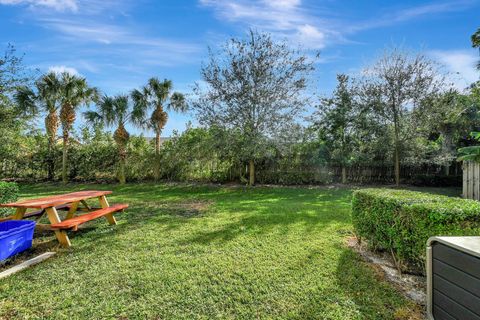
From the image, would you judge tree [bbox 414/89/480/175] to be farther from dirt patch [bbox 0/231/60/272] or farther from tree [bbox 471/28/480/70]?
dirt patch [bbox 0/231/60/272]

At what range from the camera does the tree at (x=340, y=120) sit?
37.3 ft

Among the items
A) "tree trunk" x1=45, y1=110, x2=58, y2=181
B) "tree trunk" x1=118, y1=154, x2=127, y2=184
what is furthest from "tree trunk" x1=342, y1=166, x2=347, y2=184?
"tree trunk" x1=45, y1=110, x2=58, y2=181

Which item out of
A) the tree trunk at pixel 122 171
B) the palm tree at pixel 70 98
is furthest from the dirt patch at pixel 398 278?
the palm tree at pixel 70 98

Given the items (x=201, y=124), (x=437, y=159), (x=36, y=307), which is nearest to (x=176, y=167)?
(x=201, y=124)

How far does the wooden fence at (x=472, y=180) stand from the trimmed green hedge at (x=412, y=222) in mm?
6884

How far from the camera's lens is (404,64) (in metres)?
10.8

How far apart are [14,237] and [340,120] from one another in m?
11.4

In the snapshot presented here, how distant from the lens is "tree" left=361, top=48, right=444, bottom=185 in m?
10.7

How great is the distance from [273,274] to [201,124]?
8.73 m

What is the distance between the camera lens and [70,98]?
12.8 meters

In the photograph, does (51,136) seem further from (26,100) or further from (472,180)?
(472,180)

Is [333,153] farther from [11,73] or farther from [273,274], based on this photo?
[11,73]

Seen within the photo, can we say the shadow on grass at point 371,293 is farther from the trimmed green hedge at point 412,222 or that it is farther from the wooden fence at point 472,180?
the wooden fence at point 472,180

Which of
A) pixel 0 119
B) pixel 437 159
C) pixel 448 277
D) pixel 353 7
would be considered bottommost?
pixel 448 277
